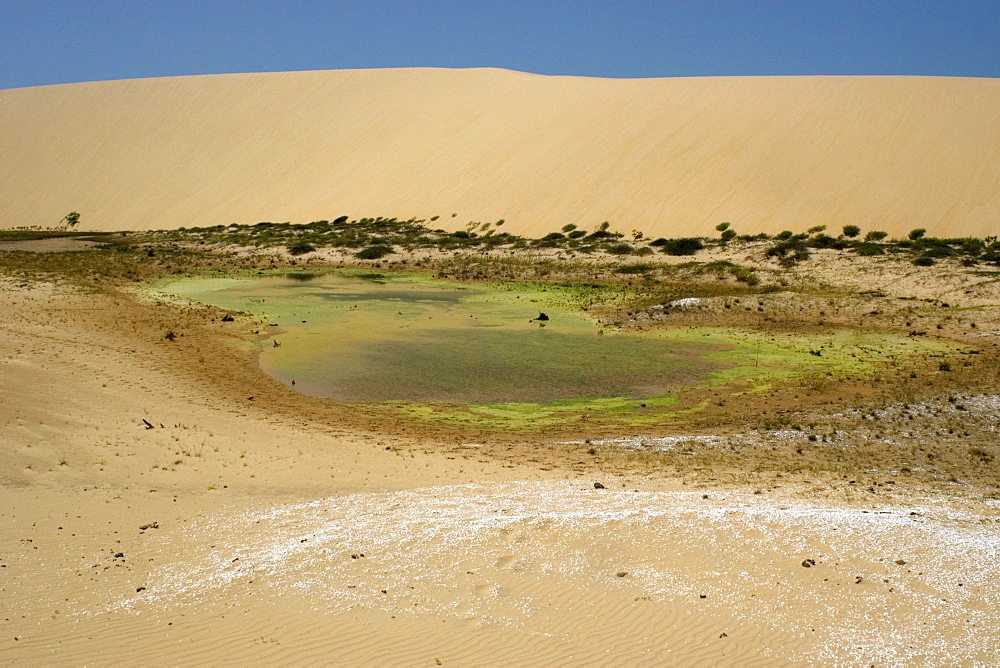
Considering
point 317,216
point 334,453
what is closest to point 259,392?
point 334,453

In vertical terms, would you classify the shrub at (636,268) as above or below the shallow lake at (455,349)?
above

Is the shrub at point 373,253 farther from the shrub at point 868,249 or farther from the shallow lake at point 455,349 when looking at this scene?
the shrub at point 868,249

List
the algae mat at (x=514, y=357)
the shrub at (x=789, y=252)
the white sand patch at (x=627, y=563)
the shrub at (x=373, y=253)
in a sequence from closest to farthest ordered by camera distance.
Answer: the white sand patch at (x=627, y=563), the algae mat at (x=514, y=357), the shrub at (x=789, y=252), the shrub at (x=373, y=253)

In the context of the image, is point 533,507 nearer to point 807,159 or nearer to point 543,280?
point 543,280

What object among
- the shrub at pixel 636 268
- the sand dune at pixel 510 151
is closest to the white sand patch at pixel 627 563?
the shrub at pixel 636 268

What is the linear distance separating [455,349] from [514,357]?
1244 mm

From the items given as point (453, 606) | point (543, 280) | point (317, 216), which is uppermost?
point (317, 216)

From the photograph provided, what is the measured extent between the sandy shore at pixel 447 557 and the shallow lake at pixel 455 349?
2.92 metres

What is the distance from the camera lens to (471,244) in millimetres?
30828

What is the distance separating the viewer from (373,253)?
99.0ft

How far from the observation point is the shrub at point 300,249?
3116 cm

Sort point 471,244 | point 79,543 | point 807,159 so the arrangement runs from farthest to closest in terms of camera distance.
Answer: point 807,159 → point 471,244 → point 79,543

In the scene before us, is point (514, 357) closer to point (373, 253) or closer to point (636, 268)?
point (636, 268)

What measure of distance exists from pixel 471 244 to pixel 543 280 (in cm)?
648
